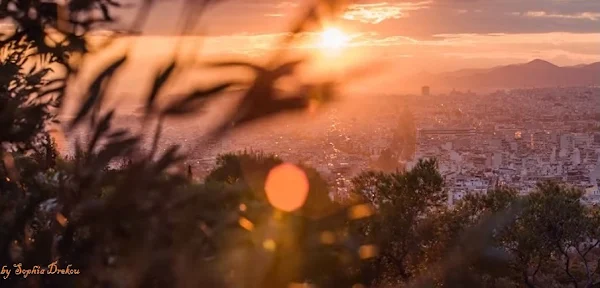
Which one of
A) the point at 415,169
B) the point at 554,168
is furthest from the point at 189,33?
the point at 554,168

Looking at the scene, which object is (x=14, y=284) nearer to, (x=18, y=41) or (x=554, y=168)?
(x=18, y=41)

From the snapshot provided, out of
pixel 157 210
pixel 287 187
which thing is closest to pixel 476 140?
pixel 287 187

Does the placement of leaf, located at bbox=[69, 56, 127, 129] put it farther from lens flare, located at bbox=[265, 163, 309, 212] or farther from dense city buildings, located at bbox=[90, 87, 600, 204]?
lens flare, located at bbox=[265, 163, 309, 212]

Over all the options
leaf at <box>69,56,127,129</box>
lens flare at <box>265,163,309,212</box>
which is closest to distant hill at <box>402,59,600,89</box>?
lens flare at <box>265,163,309,212</box>

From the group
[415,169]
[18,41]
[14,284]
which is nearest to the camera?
[14,284]

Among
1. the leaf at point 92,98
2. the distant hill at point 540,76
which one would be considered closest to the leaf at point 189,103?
the leaf at point 92,98

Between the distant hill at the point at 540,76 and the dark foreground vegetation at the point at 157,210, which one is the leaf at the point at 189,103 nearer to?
the dark foreground vegetation at the point at 157,210
